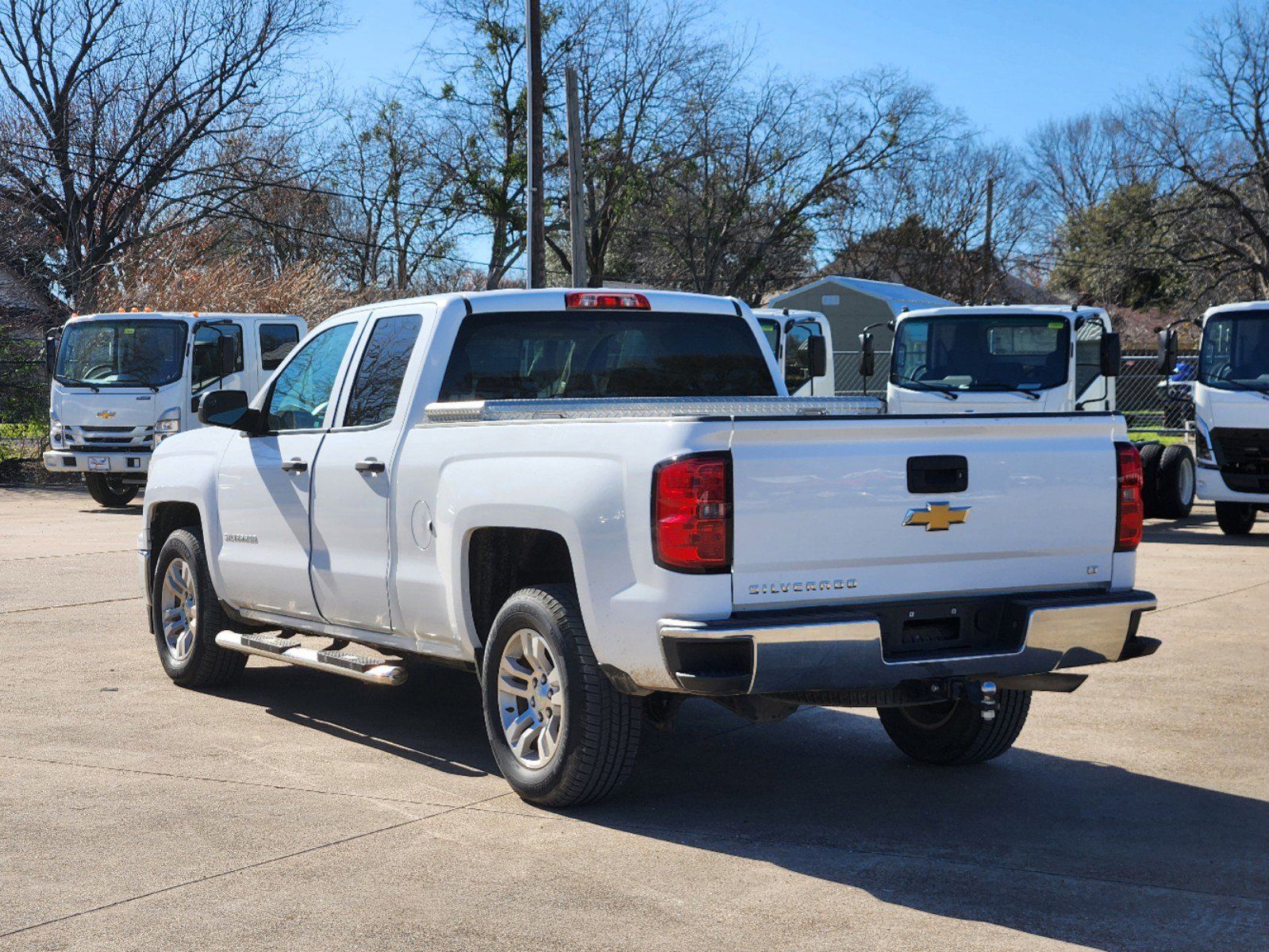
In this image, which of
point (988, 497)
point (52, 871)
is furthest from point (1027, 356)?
point (52, 871)

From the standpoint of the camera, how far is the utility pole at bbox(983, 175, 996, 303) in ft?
192

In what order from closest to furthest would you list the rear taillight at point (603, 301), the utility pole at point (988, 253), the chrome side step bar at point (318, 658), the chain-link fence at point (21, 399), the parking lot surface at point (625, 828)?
the parking lot surface at point (625, 828) < the chrome side step bar at point (318, 658) < the rear taillight at point (603, 301) < the chain-link fence at point (21, 399) < the utility pole at point (988, 253)

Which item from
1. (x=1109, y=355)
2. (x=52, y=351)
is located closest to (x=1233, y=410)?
(x=1109, y=355)

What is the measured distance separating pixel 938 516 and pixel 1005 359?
12700mm

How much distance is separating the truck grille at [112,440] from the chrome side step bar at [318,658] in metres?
13.1

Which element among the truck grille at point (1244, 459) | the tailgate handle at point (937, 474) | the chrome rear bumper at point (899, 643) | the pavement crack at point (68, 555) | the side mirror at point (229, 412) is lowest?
the pavement crack at point (68, 555)

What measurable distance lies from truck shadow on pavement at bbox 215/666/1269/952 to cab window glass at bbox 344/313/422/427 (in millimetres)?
1512

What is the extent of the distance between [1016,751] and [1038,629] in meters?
1.57

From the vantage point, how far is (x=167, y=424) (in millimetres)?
20312

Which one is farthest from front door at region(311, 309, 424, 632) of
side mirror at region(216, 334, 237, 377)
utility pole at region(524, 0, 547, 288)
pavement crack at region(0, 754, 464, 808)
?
utility pole at region(524, 0, 547, 288)

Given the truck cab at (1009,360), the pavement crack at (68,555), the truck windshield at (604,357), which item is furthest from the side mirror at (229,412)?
the truck cab at (1009,360)

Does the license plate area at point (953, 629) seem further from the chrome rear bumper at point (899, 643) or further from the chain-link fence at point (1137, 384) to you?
the chain-link fence at point (1137, 384)

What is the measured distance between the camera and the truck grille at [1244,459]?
16656 millimetres

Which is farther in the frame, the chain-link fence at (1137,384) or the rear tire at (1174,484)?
the chain-link fence at (1137,384)
